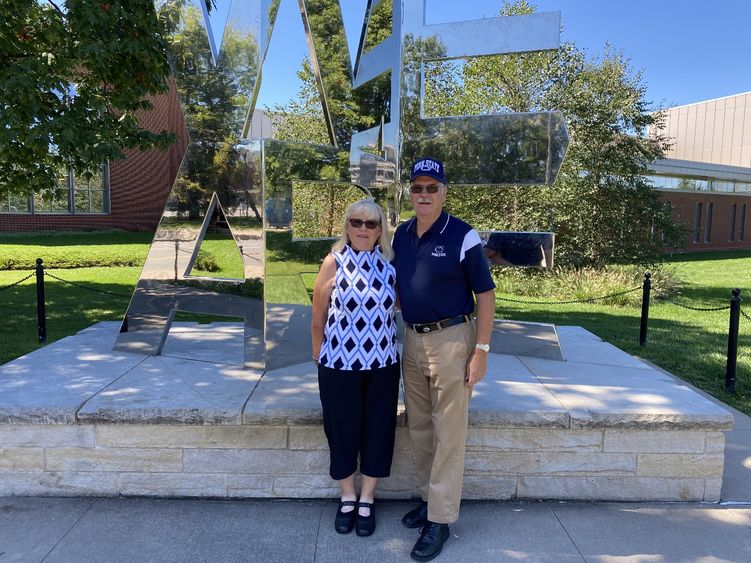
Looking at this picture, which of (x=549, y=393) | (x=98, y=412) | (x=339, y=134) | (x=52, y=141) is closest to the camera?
(x=98, y=412)

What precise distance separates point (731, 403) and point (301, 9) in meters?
5.25

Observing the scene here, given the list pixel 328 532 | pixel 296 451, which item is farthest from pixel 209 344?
pixel 328 532

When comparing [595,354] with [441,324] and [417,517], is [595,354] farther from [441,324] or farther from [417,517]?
[441,324]

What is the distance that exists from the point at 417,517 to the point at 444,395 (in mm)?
810

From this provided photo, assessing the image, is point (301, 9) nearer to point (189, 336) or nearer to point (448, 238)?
point (448, 238)

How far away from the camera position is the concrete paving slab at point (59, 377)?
11.3ft

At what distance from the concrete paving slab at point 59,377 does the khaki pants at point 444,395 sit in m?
2.13

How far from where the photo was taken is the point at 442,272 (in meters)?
2.77

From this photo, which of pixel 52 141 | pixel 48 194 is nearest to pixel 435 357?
pixel 52 141

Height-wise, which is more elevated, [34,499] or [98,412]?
[98,412]

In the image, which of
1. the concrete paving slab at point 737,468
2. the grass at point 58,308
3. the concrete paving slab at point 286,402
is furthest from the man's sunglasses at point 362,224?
the grass at point 58,308

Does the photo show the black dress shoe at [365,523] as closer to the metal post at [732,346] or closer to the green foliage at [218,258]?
the green foliage at [218,258]

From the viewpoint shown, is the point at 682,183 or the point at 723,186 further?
the point at 723,186

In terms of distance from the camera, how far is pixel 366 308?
288cm
